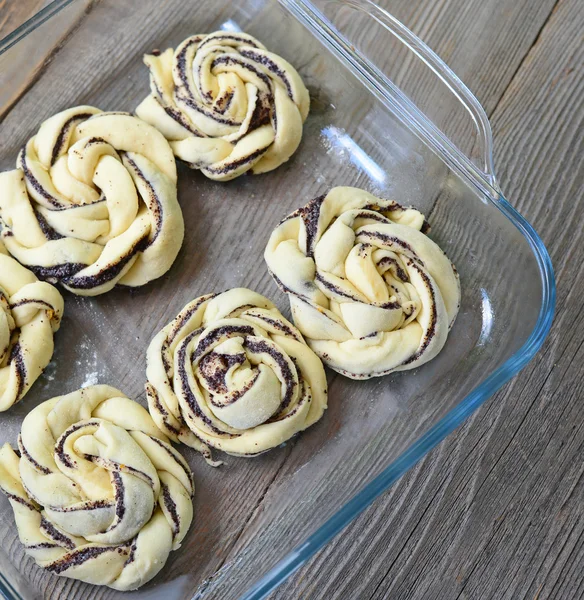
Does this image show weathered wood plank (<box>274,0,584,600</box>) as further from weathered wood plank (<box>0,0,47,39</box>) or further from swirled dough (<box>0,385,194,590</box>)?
weathered wood plank (<box>0,0,47,39</box>)

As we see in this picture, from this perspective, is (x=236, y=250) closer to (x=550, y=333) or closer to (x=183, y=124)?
(x=183, y=124)

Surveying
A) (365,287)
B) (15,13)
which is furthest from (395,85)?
(15,13)

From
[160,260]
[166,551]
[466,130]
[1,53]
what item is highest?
[466,130]

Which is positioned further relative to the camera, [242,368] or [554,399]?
[554,399]

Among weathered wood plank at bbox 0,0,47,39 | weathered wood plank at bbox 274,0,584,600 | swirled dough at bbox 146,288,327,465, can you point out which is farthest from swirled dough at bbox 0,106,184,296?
weathered wood plank at bbox 274,0,584,600

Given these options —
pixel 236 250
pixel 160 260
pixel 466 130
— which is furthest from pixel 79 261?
pixel 466 130

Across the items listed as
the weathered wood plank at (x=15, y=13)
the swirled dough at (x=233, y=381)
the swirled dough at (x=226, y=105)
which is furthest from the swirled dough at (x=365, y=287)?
the weathered wood plank at (x=15, y=13)

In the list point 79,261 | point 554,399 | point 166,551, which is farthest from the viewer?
point 554,399
